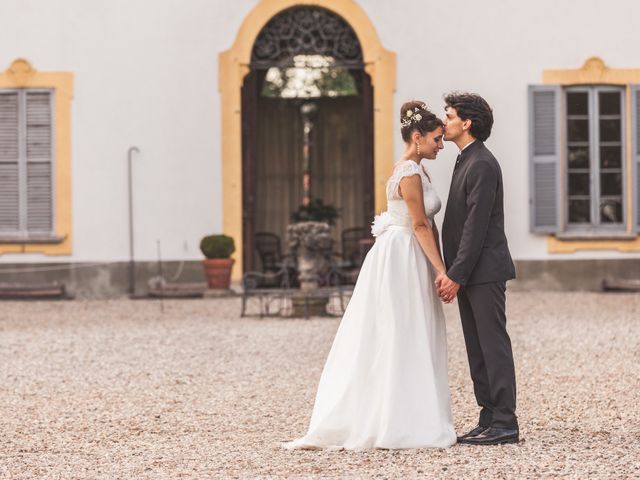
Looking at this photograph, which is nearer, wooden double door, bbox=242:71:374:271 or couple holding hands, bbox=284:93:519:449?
couple holding hands, bbox=284:93:519:449

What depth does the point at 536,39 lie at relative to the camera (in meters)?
14.4

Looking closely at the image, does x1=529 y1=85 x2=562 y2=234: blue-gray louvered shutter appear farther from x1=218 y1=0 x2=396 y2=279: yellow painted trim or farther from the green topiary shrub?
the green topiary shrub

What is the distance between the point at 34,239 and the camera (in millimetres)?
14266

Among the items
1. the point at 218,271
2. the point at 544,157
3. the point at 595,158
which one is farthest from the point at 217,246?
the point at 595,158

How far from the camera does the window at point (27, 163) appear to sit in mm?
14336

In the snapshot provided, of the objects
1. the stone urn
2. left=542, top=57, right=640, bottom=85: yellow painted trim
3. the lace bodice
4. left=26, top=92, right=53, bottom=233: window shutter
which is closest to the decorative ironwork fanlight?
left=542, top=57, right=640, bottom=85: yellow painted trim

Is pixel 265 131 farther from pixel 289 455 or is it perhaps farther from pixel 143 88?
pixel 289 455

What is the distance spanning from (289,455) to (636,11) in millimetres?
10352

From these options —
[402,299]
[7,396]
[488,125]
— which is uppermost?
[488,125]

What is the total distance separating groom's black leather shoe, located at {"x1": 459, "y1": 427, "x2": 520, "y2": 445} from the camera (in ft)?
17.7

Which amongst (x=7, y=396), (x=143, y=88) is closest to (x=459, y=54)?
(x=143, y=88)

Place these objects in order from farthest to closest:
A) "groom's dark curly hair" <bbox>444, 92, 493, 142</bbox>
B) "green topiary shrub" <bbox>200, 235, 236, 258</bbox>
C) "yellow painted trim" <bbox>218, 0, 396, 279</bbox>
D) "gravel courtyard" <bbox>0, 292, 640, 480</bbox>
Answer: "yellow painted trim" <bbox>218, 0, 396, 279</bbox> < "green topiary shrub" <bbox>200, 235, 236, 258</bbox> < "groom's dark curly hair" <bbox>444, 92, 493, 142</bbox> < "gravel courtyard" <bbox>0, 292, 640, 480</bbox>

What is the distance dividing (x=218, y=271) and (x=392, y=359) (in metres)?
8.45

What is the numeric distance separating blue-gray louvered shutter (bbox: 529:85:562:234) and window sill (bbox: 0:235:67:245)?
4.97 metres
